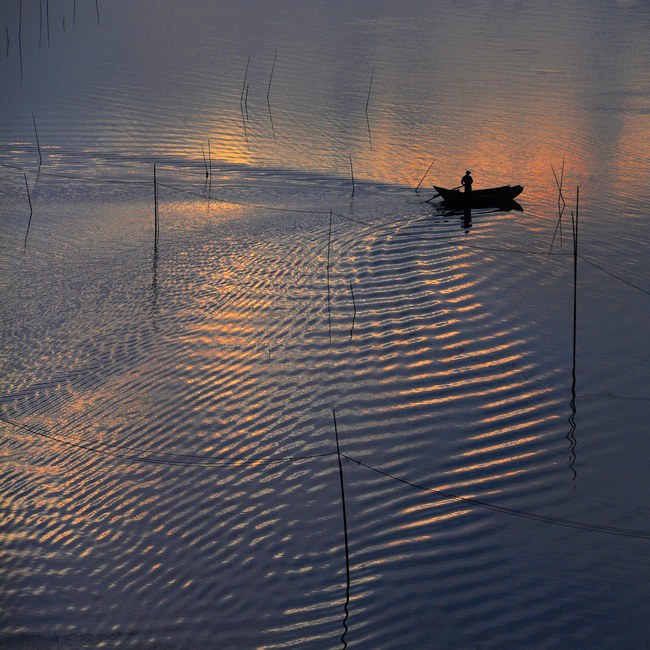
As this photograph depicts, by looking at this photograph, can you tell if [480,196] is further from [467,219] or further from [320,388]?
[320,388]

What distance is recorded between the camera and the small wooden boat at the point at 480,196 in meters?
16.2

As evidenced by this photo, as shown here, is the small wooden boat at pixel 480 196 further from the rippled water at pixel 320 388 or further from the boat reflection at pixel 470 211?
the rippled water at pixel 320 388

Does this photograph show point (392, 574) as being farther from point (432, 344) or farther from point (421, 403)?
point (432, 344)

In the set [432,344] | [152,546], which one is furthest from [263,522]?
[432,344]

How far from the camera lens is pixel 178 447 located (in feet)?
27.8

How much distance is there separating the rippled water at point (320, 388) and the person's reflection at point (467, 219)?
101 millimetres

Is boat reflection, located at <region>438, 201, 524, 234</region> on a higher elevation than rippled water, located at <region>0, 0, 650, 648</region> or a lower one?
higher

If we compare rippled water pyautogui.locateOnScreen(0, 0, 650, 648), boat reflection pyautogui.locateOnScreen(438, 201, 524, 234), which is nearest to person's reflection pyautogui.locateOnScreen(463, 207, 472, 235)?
boat reflection pyautogui.locateOnScreen(438, 201, 524, 234)

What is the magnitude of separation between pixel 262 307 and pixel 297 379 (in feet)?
7.43

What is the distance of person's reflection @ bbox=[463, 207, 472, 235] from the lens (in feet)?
50.3

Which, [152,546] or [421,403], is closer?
[152,546]

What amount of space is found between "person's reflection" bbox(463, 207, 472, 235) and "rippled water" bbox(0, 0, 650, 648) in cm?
10

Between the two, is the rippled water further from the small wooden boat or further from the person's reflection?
the small wooden boat

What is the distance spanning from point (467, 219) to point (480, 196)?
2.83 feet
